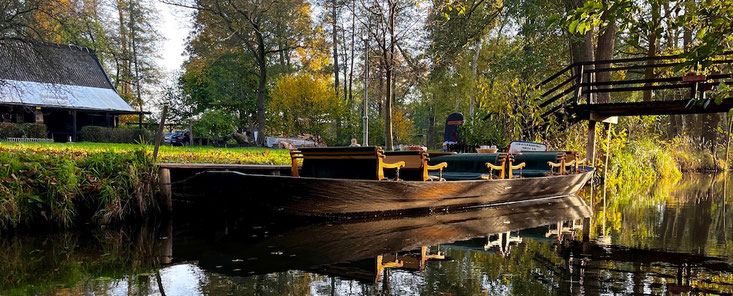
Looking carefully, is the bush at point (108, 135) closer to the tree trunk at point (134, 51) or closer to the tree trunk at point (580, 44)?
the tree trunk at point (134, 51)

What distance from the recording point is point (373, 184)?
345 inches

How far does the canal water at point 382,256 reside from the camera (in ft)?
16.4

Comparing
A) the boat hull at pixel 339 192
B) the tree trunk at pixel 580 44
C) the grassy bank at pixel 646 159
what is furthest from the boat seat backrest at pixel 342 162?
the tree trunk at pixel 580 44

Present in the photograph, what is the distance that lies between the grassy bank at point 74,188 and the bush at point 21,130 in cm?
1649

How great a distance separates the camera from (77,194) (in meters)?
8.13

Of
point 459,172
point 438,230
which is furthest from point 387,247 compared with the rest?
point 459,172

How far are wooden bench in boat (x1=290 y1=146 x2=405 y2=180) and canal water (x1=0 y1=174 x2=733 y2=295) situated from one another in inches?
33.9

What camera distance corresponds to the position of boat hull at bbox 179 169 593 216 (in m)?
8.27

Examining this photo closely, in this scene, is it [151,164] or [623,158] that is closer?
[151,164]

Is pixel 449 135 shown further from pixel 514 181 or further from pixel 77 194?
pixel 77 194

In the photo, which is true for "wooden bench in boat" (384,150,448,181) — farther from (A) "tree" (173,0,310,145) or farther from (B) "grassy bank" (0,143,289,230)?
(A) "tree" (173,0,310,145)

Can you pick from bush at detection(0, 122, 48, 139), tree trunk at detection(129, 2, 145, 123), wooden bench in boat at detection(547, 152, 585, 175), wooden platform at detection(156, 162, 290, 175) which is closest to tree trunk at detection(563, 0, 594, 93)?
wooden bench in boat at detection(547, 152, 585, 175)

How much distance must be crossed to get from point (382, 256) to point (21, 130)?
2208cm

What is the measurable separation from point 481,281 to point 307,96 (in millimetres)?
24515
